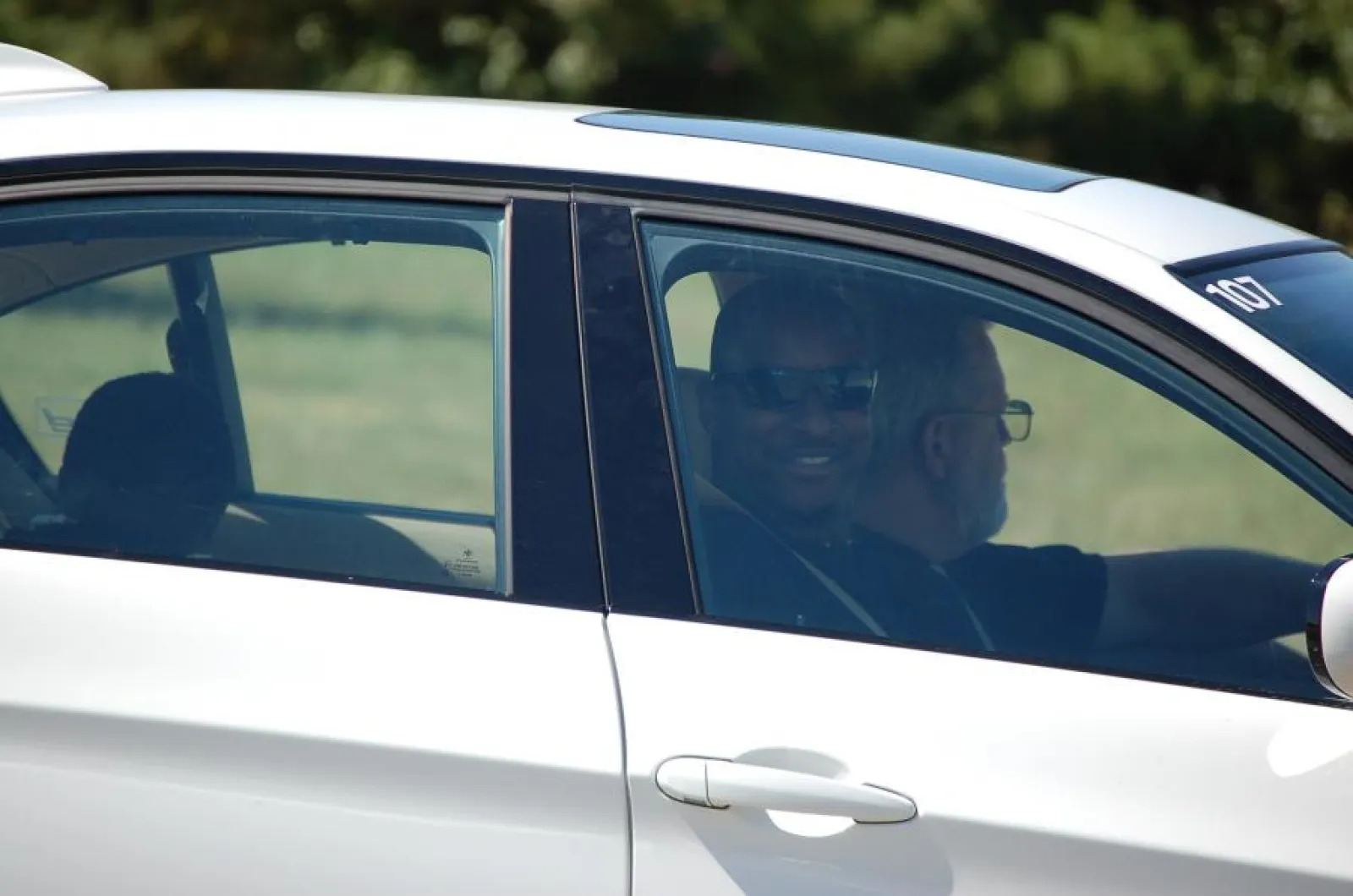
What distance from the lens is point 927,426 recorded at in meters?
2.20

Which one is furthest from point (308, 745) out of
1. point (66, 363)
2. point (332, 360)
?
point (332, 360)

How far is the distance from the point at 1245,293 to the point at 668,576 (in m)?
0.77

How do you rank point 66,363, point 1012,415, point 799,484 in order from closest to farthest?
point 799,484 → point 1012,415 → point 66,363

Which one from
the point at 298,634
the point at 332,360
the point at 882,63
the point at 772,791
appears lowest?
the point at 772,791

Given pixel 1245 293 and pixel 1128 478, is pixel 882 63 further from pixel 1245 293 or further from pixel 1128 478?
pixel 1245 293

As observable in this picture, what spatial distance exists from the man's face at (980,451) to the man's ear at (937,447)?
0.01 meters

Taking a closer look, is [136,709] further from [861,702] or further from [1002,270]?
[1002,270]

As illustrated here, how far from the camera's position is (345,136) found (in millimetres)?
2273

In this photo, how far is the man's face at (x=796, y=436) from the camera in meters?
2.16

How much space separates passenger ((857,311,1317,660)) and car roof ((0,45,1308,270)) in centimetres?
18

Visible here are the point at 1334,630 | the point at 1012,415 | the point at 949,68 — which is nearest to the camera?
the point at 1334,630

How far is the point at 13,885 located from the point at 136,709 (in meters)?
0.26

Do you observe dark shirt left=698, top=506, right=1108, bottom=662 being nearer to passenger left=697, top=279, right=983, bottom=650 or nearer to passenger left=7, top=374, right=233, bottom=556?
passenger left=697, top=279, right=983, bottom=650

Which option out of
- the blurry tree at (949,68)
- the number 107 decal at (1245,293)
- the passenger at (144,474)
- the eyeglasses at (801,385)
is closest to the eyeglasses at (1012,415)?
the eyeglasses at (801,385)
